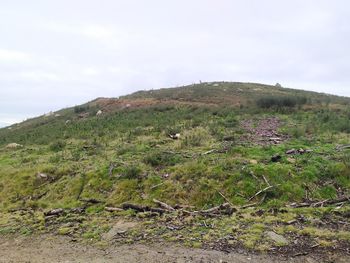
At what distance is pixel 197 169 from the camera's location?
1153 cm

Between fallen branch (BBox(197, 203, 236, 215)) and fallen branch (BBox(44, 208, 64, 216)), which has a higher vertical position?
fallen branch (BBox(197, 203, 236, 215))

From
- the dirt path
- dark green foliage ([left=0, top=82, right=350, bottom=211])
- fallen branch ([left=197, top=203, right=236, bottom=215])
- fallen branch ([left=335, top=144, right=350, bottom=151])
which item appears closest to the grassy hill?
dark green foliage ([left=0, top=82, right=350, bottom=211])

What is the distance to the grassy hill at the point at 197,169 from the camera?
390 inches

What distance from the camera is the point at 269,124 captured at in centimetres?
1852

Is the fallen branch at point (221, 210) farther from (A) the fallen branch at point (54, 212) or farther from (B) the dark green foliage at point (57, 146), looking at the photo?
(B) the dark green foliage at point (57, 146)

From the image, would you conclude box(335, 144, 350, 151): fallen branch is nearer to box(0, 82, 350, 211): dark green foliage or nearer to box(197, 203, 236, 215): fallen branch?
box(0, 82, 350, 211): dark green foliage

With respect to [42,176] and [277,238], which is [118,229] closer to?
[277,238]

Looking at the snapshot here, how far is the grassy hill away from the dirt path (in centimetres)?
60

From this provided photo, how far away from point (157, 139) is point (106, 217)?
769cm

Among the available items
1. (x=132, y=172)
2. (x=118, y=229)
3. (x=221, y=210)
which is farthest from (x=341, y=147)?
(x=118, y=229)

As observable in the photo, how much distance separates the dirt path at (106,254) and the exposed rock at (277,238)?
23.4 inches

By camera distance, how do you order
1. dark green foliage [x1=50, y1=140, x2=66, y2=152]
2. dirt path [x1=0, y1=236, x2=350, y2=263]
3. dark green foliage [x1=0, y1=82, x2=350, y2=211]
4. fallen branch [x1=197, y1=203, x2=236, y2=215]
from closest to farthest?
1. dirt path [x1=0, y1=236, x2=350, y2=263]
2. fallen branch [x1=197, y1=203, x2=236, y2=215]
3. dark green foliage [x1=0, y1=82, x2=350, y2=211]
4. dark green foliage [x1=50, y1=140, x2=66, y2=152]

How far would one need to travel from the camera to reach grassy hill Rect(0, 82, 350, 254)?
390 inches

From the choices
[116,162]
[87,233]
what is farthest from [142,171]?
[87,233]
